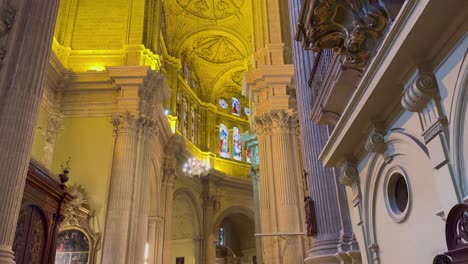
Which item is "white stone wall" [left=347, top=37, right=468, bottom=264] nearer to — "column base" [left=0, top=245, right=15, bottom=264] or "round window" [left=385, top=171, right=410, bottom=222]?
"round window" [left=385, top=171, right=410, bottom=222]

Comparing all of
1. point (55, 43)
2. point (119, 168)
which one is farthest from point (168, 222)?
point (55, 43)

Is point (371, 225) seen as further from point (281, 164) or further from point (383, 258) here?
point (281, 164)

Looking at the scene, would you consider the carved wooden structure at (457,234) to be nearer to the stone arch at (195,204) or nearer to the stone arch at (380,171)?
the stone arch at (380,171)

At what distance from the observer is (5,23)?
6695 mm

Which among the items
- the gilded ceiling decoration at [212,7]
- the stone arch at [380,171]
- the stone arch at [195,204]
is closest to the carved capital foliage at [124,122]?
the stone arch at [195,204]

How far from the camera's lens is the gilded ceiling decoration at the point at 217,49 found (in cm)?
2661

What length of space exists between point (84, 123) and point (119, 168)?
2.30 metres

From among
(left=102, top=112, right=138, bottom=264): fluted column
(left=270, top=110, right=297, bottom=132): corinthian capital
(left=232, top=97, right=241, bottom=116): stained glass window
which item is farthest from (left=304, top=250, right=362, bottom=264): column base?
(left=232, top=97, right=241, bottom=116): stained glass window

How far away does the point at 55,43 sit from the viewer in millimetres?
15289

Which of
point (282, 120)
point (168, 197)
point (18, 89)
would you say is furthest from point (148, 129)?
point (18, 89)

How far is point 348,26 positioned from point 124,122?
37.5ft

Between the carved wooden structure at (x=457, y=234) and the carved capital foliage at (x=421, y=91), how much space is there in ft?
2.57

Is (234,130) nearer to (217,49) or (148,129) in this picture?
(217,49)

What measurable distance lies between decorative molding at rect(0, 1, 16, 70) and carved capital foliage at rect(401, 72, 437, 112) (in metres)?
6.06
